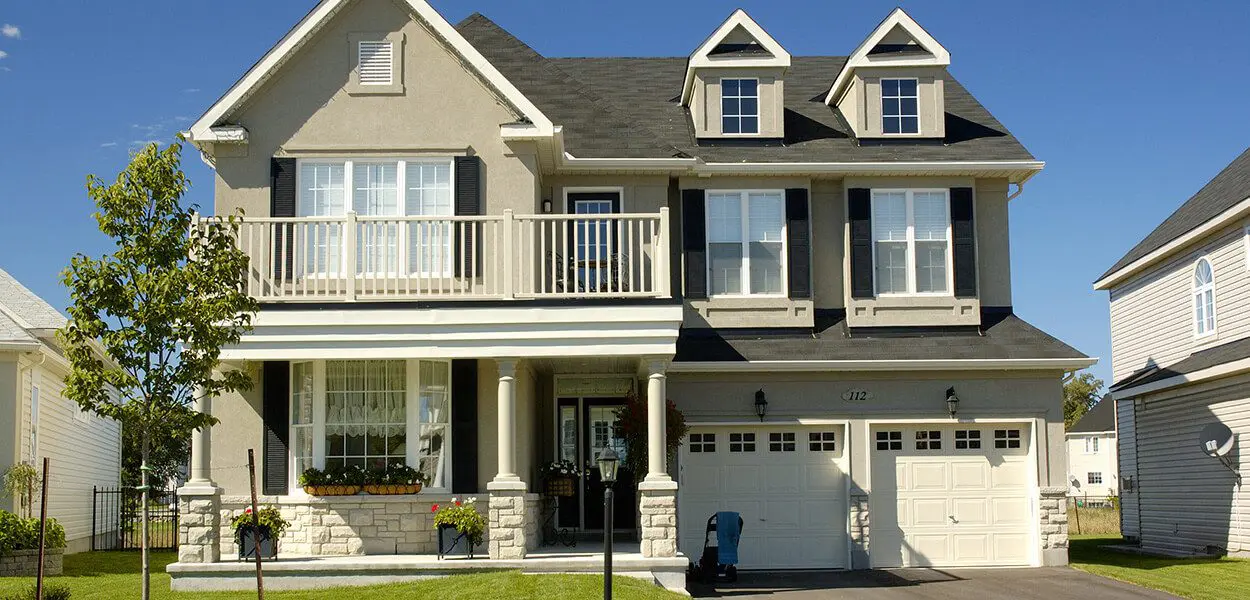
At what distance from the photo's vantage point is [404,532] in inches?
624

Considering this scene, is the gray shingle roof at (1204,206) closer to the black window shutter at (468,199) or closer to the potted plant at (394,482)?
the black window shutter at (468,199)

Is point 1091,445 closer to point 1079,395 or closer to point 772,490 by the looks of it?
point 1079,395

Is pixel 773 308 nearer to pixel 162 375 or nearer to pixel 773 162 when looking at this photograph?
pixel 773 162

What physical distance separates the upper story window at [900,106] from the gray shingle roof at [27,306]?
14496 millimetres

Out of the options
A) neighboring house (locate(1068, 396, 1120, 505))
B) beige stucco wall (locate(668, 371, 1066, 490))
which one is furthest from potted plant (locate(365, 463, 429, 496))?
neighboring house (locate(1068, 396, 1120, 505))

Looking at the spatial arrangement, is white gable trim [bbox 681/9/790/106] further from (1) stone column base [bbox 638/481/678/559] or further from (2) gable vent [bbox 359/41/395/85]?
(1) stone column base [bbox 638/481/678/559]

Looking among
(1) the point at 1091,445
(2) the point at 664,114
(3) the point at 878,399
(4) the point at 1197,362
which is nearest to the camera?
(3) the point at 878,399

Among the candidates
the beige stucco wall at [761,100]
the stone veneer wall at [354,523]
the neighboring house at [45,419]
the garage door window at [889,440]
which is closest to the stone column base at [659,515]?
the stone veneer wall at [354,523]

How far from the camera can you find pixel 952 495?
19.1 metres

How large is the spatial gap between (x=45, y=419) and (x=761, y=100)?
560 inches

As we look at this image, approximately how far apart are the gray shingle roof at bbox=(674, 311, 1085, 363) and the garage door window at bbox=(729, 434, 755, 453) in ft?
4.23

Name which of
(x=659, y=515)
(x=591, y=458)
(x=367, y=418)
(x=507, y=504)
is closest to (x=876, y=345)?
(x=591, y=458)

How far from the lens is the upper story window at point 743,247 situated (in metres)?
19.4

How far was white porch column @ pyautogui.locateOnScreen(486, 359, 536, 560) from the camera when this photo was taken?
1494 centimetres
